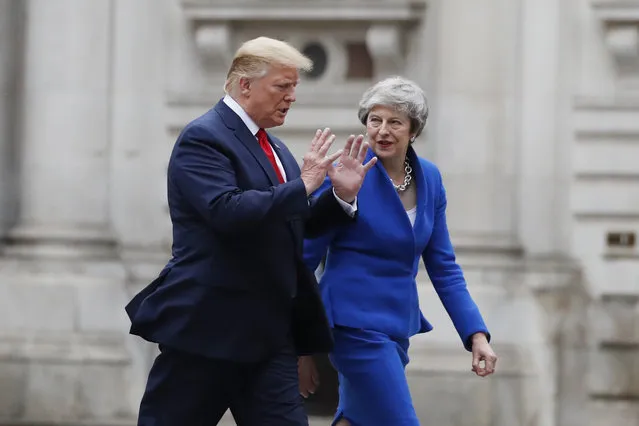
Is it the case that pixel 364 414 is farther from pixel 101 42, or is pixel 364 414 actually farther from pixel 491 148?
pixel 101 42

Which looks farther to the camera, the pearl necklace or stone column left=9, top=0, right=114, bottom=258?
stone column left=9, top=0, right=114, bottom=258

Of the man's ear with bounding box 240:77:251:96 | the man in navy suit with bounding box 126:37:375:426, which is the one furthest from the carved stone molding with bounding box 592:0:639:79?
the man's ear with bounding box 240:77:251:96

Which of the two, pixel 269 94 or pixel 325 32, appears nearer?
pixel 269 94

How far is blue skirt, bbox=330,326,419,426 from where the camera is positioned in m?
4.75

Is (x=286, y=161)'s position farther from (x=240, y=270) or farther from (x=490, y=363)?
(x=490, y=363)

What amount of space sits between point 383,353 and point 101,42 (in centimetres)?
497

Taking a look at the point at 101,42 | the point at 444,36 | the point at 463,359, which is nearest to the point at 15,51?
the point at 101,42

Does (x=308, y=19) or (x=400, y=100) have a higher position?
(x=308, y=19)

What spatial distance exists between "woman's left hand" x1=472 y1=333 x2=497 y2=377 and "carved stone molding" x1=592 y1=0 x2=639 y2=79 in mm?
3947

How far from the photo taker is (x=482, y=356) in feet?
16.1

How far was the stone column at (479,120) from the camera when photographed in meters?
8.64

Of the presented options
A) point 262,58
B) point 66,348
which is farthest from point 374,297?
point 66,348

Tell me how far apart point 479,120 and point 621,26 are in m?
1.02

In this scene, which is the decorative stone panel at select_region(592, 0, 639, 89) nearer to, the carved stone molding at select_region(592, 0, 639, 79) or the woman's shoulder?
the carved stone molding at select_region(592, 0, 639, 79)
